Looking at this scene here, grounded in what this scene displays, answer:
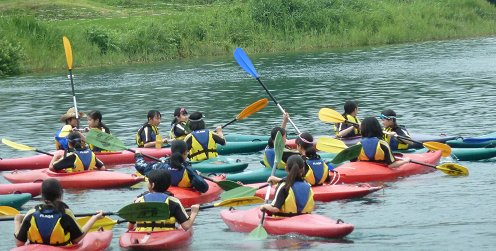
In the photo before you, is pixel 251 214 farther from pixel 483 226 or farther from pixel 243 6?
pixel 243 6

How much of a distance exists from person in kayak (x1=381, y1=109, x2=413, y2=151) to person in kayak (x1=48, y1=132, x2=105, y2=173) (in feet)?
14.5

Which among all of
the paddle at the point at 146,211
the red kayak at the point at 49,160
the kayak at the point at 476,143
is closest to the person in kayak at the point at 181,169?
the paddle at the point at 146,211

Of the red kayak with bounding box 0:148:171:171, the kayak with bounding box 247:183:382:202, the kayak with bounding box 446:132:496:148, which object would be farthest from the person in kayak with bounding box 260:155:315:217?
the kayak with bounding box 446:132:496:148

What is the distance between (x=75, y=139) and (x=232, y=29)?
91.6ft

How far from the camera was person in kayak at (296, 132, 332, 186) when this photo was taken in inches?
295

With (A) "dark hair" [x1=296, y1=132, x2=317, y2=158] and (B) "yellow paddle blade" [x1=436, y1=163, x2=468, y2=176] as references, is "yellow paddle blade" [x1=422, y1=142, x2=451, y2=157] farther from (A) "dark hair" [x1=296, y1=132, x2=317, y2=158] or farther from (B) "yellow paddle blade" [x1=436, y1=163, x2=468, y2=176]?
(A) "dark hair" [x1=296, y1=132, x2=317, y2=158]

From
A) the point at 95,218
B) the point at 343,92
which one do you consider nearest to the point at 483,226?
the point at 95,218

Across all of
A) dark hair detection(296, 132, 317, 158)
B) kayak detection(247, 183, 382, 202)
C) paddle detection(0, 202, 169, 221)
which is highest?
dark hair detection(296, 132, 317, 158)

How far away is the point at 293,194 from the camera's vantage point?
6227 mm

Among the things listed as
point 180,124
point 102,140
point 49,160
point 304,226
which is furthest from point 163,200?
point 49,160

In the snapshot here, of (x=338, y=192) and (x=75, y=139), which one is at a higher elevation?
(x=75, y=139)

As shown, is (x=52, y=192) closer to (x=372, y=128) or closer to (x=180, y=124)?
(x=372, y=128)

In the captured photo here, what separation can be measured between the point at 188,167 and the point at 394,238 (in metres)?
2.59

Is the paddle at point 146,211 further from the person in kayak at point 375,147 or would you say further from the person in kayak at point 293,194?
the person in kayak at point 375,147
